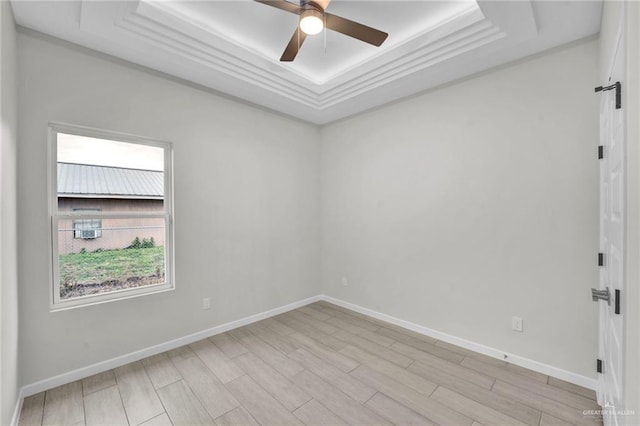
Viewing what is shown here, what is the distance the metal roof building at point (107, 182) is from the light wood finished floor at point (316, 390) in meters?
1.54

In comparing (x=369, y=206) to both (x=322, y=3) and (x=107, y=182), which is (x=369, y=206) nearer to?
(x=322, y=3)

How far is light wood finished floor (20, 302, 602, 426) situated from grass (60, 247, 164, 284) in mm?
803

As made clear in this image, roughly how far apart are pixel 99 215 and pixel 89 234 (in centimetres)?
18

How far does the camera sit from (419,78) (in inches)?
109

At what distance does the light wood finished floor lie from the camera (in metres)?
1.86

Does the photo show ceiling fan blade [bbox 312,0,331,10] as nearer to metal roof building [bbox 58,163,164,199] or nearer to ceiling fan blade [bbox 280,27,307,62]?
ceiling fan blade [bbox 280,27,307,62]

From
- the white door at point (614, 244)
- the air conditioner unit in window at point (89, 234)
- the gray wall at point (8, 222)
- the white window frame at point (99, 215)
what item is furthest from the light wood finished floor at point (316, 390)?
the air conditioner unit in window at point (89, 234)

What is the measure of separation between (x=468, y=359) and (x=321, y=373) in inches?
54.2

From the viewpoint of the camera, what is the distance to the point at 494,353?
8.46ft

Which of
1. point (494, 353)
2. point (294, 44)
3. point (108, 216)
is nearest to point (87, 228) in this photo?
point (108, 216)

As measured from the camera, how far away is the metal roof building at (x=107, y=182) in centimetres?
228

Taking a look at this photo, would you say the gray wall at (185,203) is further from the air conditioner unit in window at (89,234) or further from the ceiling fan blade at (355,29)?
the ceiling fan blade at (355,29)

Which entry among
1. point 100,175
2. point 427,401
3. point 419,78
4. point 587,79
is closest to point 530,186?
point 587,79

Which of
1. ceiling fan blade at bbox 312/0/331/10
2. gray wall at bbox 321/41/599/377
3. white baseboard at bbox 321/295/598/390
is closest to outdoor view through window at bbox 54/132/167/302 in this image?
ceiling fan blade at bbox 312/0/331/10
